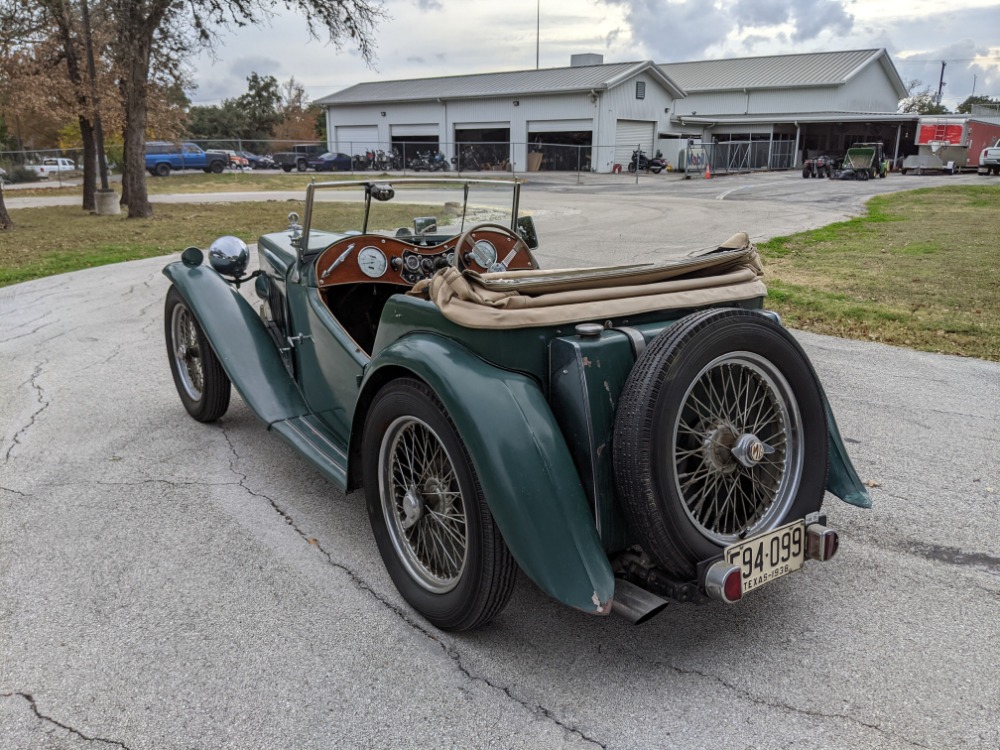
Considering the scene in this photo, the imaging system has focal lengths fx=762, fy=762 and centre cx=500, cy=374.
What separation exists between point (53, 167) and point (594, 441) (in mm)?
40934

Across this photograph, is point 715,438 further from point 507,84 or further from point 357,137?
point 357,137

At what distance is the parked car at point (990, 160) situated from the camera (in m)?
33.9

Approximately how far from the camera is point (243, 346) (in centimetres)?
418

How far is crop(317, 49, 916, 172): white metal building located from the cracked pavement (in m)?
33.6

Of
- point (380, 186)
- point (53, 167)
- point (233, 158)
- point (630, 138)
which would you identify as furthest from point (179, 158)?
point (380, 186)

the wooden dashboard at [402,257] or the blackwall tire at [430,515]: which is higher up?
the wooden dashboard at [402,257]

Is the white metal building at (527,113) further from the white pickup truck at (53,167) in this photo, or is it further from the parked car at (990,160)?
the parked car at (990,160)

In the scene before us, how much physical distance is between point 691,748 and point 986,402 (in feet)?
13.2

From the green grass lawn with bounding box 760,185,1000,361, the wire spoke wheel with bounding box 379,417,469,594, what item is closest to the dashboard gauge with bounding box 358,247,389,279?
the wire spoke wheel with bounding box 379,417,469,594

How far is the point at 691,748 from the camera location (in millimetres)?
2121

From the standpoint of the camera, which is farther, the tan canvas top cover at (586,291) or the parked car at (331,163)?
the parked car at (331,163)

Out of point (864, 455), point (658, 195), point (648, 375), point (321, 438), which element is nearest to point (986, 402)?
point (864, 455)

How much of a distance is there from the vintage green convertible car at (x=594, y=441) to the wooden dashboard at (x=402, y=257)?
107cm

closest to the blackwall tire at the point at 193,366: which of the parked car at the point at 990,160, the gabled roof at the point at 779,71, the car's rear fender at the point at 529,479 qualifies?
the car's rear fender at the point at 529,479
